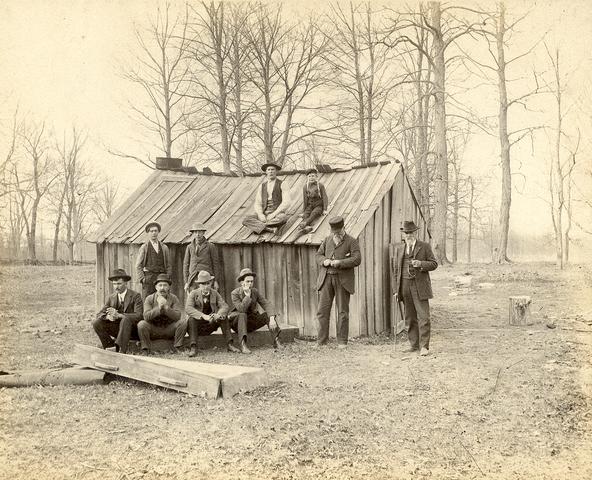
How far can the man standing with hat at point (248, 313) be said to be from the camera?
8.87m

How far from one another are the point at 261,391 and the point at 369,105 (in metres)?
19.1

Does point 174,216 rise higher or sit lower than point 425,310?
higher

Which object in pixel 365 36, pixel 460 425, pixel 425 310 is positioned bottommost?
→ pixel 460 425

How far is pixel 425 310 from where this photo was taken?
8.40 metres

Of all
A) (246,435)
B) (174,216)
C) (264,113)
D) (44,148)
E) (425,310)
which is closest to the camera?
(246,435)

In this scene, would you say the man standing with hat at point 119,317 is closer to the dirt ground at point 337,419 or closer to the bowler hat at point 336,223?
the dirt ground at point 337,419

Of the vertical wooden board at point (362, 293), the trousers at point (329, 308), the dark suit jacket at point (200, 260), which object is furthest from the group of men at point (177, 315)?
the vertical wooden board at point (362, 293)

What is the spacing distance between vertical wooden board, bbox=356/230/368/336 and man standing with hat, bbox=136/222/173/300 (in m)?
3.52

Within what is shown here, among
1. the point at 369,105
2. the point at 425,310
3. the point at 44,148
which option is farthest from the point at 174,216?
the point at 44,148

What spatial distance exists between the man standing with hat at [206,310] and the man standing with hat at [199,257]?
1.32 m

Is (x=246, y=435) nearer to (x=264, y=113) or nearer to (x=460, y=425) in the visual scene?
(x=460, y=425)

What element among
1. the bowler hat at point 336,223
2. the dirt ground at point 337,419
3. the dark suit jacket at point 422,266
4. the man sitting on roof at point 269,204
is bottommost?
the dirt ground at point 337,419

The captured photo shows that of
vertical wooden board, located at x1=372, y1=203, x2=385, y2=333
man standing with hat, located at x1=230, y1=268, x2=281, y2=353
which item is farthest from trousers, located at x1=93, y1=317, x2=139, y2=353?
vertical wooden board, located at x1=372, y1=203, x2=385, y2=333

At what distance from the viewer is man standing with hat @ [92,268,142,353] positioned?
27.2ft
